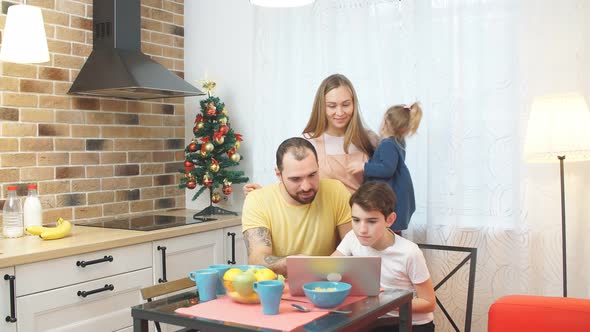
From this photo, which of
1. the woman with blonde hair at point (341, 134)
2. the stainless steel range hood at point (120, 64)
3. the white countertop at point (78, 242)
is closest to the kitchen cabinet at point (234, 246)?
the white countertop at point (78, 242)

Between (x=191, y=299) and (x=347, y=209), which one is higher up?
(x=347, y=209)

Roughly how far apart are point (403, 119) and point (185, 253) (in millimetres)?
1370

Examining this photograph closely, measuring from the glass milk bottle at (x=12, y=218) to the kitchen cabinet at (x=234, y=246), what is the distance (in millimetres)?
1119

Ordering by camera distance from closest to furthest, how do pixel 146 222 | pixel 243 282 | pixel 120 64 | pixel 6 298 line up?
pixel 243 282
pixel 6 298
pixel 120 64
pixel 146 222

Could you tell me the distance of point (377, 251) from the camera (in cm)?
225

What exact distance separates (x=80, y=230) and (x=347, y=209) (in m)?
1.44

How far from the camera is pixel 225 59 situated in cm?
399

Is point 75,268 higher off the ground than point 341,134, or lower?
lower

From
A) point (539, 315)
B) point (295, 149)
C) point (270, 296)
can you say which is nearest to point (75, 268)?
point (295, 149)

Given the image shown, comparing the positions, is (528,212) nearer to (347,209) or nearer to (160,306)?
(347,209)

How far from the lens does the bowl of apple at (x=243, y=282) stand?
5.81ft

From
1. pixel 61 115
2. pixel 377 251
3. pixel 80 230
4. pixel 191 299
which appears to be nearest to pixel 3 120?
pixel 61 115

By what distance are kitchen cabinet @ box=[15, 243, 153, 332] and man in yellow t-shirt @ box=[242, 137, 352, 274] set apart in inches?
28.3

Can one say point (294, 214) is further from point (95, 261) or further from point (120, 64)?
point (120, 64)
